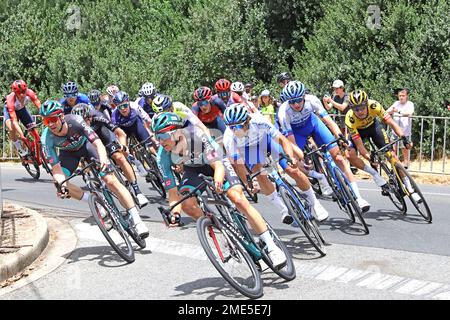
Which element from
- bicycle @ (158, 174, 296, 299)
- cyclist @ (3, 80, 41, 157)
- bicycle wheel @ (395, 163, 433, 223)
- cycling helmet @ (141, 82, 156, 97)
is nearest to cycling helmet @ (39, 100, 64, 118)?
bicycle @ (158, 174, 296, 299)

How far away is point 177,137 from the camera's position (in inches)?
287

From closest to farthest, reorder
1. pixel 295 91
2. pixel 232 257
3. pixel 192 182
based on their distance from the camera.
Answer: pixel 232 257
pixel 192 182
pixel 295 91

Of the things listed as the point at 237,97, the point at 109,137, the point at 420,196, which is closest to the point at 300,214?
the point at 420,196

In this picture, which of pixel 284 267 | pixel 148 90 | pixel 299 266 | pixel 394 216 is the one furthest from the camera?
pixel 148 90

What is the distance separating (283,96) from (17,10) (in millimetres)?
23556

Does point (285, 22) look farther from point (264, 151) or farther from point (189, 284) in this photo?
point (189, 284)

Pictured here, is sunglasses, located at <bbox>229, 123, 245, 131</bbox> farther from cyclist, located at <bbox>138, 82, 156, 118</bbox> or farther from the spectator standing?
the spectator standing

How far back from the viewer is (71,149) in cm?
917

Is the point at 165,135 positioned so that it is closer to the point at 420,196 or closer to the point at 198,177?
the point at 198,177

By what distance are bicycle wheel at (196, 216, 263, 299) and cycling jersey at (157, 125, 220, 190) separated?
2.94 ft

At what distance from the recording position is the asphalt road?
262 inches

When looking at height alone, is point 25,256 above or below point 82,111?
below

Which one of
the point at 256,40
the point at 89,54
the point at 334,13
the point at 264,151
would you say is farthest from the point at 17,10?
the point at 264,151

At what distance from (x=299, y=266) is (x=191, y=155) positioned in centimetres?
172
